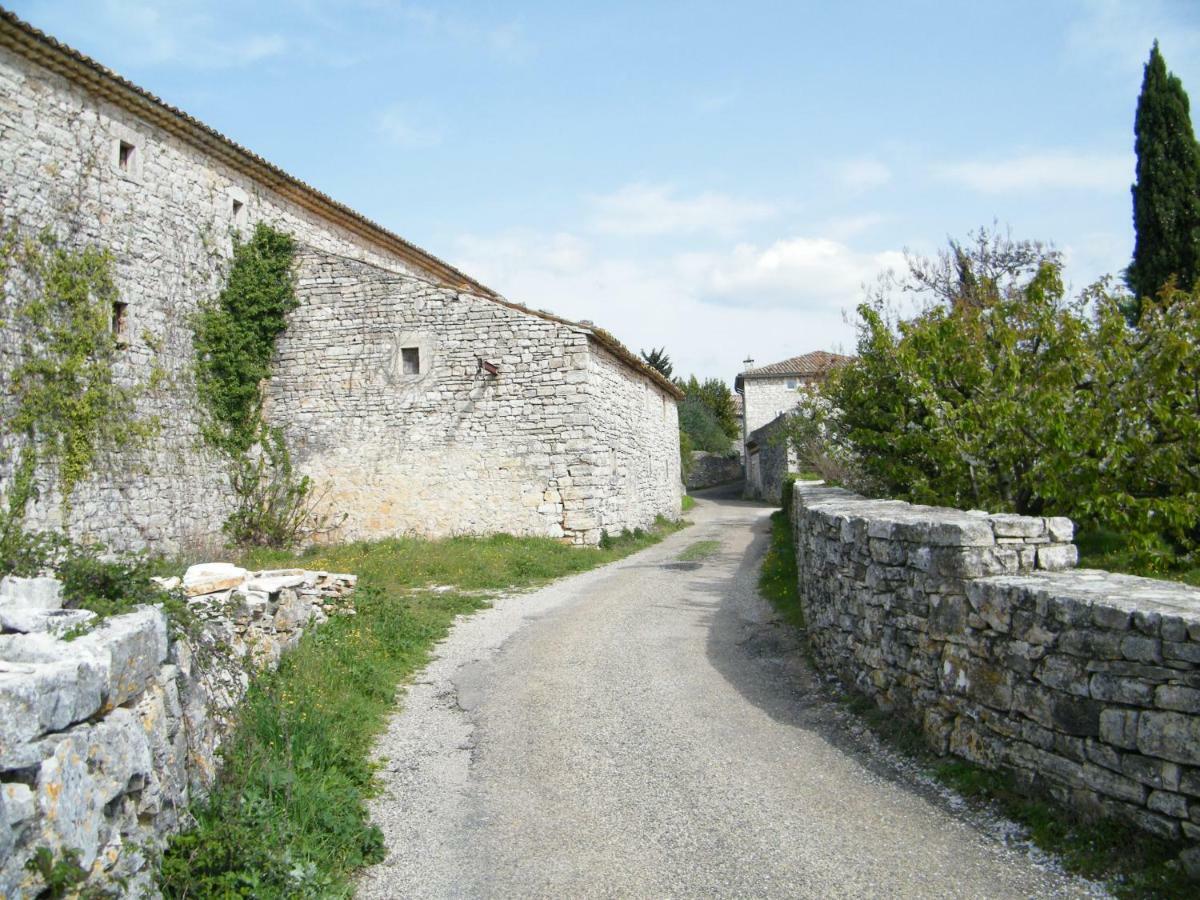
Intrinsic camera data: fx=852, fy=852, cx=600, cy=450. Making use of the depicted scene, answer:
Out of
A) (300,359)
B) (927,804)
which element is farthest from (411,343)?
(927,804)

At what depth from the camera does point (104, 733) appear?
3371 millimetres

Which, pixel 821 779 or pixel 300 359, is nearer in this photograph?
pixel 821 779

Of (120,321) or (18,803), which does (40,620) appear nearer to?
(18,803)

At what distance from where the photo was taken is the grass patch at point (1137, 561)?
323 inches

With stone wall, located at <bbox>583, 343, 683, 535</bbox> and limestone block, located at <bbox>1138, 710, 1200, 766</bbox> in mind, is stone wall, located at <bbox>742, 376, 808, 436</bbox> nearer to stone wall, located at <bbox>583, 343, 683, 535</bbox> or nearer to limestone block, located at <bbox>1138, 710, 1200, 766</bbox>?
stone wall, located at <bbox>583, 343, 683, 535</bbox>

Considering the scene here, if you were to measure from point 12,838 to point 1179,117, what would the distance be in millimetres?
22163

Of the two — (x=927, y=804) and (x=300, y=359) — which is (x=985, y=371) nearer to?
(x=927, y=804)

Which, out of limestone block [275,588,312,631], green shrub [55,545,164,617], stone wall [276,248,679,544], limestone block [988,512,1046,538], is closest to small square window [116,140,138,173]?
stone wall [276,248,679,544]

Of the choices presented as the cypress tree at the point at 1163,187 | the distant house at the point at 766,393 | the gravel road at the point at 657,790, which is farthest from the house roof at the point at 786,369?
the gravel road at the point at 657,790

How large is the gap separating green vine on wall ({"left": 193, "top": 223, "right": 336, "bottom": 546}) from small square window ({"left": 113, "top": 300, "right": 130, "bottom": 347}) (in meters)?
1.77

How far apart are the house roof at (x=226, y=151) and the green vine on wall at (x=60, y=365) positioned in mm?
2554

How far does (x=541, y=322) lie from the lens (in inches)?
655

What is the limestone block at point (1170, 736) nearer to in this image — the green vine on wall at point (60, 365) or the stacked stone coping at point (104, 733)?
the stacked stone coping at point (104, 733)

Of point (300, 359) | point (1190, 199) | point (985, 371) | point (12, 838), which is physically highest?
point (1190, 199)
